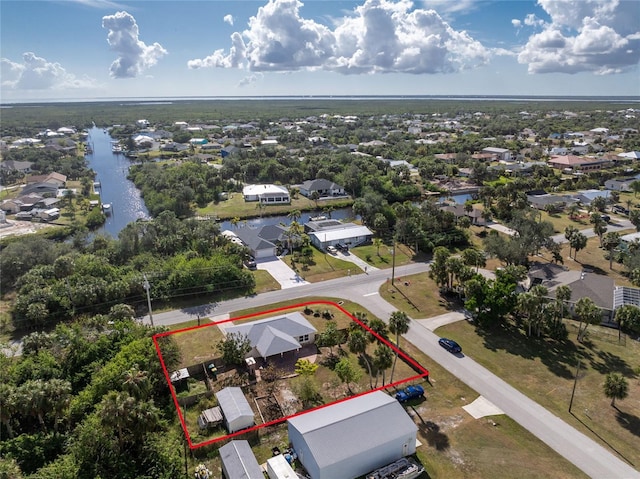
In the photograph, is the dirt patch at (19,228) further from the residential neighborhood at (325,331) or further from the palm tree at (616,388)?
the palm tree at (616,388)

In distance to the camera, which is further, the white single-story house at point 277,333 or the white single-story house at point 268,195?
the white single-story house at point 268,195

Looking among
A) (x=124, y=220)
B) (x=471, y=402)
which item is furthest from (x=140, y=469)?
(x=124, y=220)

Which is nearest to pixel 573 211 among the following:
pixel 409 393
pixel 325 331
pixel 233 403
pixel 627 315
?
pixel 627 315

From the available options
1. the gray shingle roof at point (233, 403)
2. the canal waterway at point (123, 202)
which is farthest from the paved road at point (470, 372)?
the canal waterway at point (123, 202)

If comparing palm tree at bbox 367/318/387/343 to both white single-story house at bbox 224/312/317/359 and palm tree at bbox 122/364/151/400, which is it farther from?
palm tree at bbox 122/364/151/400

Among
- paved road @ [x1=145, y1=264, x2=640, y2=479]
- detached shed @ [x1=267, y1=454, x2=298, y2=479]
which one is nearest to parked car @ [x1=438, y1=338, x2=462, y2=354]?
paved road @ [x1=145, y1=264, x2=640, y2=479]
